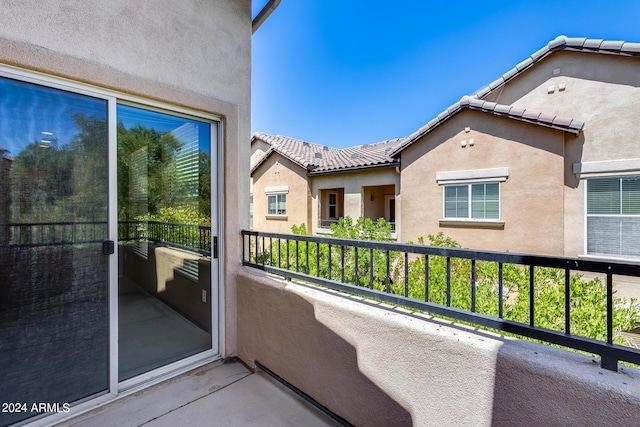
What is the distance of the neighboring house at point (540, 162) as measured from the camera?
575cm

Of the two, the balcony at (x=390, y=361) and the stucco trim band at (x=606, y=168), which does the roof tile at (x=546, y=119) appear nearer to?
the stucco trim band at (x=606, y=168)

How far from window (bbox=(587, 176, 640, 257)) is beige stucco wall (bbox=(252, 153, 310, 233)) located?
8.20 metres

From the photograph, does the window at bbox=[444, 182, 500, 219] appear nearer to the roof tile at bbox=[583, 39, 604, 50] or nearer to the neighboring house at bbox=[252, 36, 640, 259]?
the neighboring house at bbox=[252, 36, 640, 259]

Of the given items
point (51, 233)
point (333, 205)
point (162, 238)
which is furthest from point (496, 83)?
point (51, 233)

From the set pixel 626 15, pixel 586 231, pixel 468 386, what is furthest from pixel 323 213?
pixel 468 386

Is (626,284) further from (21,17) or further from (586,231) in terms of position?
(21,17)

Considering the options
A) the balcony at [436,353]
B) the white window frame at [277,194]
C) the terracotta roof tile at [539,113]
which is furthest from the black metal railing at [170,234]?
the white window frame at [277,194]

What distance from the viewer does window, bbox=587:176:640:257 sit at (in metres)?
5.51

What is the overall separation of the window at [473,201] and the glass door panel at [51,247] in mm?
7605

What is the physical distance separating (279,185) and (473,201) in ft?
25.0

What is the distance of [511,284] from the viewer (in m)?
3.76

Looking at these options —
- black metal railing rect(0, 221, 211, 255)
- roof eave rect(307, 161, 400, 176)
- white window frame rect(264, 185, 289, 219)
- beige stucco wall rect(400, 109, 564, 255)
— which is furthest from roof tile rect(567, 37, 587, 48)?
white window frame rect(264, 185, 289, 219)

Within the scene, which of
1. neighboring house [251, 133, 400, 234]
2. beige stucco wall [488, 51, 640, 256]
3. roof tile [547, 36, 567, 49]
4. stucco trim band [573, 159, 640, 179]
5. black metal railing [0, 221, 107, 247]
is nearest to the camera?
black metal railing [0, 221, 107, 247]

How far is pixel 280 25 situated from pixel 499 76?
6.02 meters
